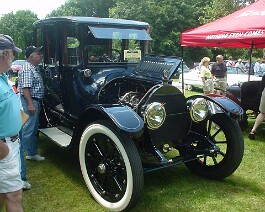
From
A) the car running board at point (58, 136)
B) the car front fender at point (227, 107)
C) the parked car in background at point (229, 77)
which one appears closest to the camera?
the car front fender at point (227, 107)

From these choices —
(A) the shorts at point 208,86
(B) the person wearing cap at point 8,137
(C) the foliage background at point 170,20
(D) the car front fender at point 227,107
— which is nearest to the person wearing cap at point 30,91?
(B) the person wearing cap at point 8,137

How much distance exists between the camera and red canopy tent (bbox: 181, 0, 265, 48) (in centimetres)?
593

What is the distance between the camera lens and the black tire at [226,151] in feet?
11.9

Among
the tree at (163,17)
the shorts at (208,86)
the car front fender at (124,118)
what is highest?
the tree at (163,17)

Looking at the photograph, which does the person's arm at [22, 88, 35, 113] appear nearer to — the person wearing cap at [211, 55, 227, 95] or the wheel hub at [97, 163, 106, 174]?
the wheel hub at [97, 163, 106, 174]

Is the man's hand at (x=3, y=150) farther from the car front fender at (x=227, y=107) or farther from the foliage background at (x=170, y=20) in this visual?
the foliage background at (x=170, y=20)

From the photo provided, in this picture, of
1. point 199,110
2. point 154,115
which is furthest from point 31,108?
point 199,110

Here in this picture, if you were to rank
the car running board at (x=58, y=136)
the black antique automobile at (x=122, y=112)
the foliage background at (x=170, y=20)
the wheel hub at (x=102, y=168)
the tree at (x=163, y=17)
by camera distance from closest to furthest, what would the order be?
the black antique automobile at (x=122, y=112) < the wheel hub at (x=102, y=168) < the car running board at (x=58, y=136) < the foliage background at (x=170, y=20) < the tree at (x=163, y=17)

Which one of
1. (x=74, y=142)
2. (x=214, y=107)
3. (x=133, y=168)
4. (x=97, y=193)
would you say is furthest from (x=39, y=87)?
(x=214, y=107)

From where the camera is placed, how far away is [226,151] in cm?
374

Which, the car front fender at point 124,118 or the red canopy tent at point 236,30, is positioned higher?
the red canopy tent at point 236,30

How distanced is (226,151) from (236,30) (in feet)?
10.8

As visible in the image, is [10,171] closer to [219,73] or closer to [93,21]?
[93,21]

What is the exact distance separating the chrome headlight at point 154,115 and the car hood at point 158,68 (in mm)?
454
